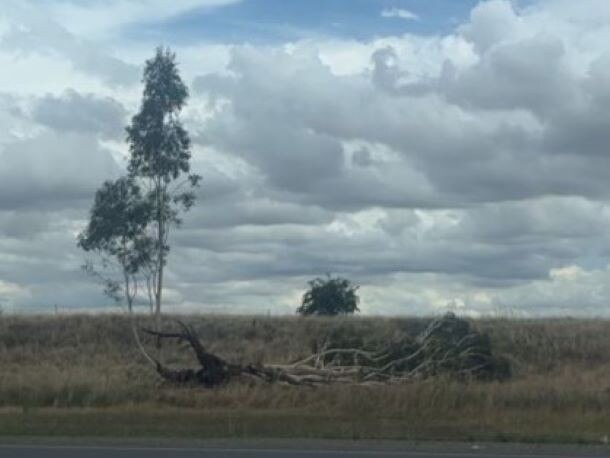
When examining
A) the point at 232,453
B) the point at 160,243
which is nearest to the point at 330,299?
the point at 160,243

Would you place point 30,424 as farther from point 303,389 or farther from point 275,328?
point 275,328

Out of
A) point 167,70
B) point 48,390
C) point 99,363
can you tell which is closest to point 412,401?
point 48,390

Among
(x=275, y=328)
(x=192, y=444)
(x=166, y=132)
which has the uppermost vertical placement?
(x=166, y=132)

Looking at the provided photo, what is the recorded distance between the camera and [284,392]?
35969 mm

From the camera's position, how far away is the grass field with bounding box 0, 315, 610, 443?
2777 centimetres

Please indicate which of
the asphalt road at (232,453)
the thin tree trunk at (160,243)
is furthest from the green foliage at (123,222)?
the asphalt road at (232,453)

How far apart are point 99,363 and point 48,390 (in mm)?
9440

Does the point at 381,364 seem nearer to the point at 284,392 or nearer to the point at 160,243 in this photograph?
the point at 284,392

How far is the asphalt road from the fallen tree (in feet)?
46.0

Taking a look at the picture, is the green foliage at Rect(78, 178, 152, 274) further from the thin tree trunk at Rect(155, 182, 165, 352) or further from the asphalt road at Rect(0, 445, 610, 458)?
the asphalt road at Rect(0, 445, 610, 458)

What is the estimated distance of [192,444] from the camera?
24031 mm

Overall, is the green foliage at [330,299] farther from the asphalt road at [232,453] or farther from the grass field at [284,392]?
the asphalt road at [232,453]

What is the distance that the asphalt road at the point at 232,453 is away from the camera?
21806 millimetres

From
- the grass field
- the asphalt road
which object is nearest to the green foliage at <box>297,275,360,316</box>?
the grass field
